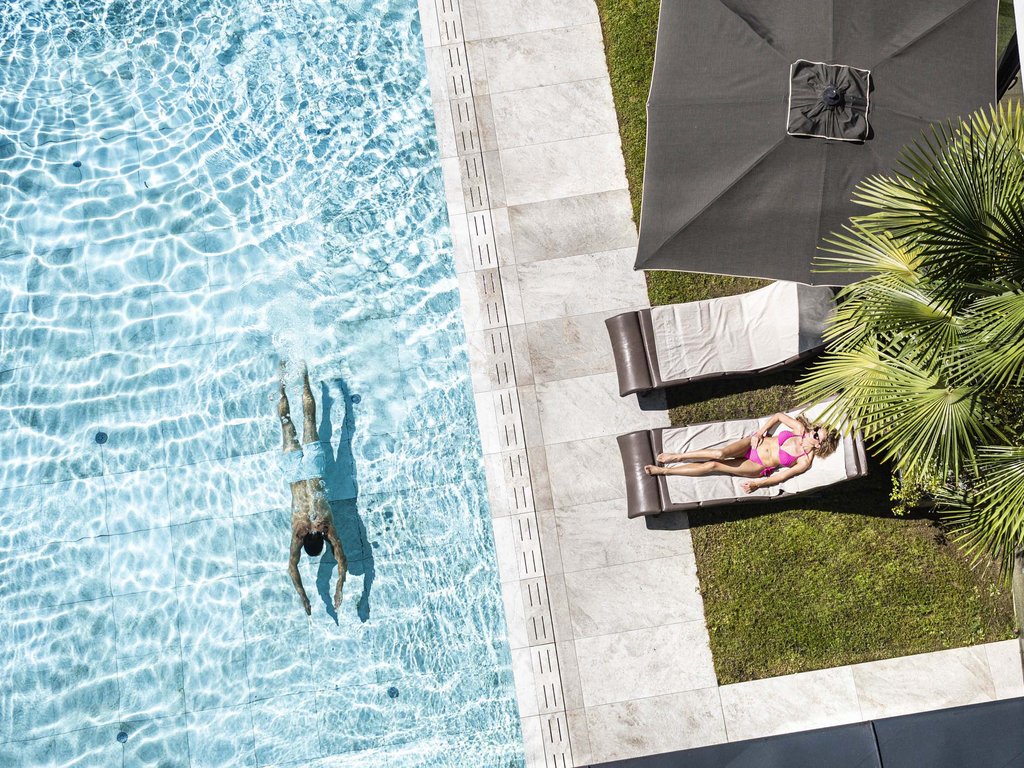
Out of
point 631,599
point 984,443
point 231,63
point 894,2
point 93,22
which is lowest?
point 631,599

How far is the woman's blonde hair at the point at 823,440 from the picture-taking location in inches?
293

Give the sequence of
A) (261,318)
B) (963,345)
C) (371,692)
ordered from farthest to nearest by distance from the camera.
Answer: (261,318)
(371,692)
(963,345)

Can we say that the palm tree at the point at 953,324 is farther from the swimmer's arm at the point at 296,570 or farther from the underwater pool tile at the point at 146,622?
the underwater pool tile at the point at 146,622

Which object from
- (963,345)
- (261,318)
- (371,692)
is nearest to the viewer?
(963,345)

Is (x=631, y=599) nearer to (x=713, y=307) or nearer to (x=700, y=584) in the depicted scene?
(x=700, y=584)

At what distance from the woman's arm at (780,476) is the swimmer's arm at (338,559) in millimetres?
4238

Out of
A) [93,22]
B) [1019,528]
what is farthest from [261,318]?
[1019,528]

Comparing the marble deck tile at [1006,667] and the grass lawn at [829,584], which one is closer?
the marble deck tile at [1006,667]

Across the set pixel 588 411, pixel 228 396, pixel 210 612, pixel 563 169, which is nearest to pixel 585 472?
pixel 588 411

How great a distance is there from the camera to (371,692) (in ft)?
27.1

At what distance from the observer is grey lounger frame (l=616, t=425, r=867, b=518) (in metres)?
7.96

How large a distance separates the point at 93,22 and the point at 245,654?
7.52 metres

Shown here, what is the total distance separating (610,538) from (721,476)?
1.37 metres

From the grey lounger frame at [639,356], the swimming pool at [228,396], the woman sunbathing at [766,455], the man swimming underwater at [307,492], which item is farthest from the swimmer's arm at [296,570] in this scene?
the grey lounger frame at [639,356]
